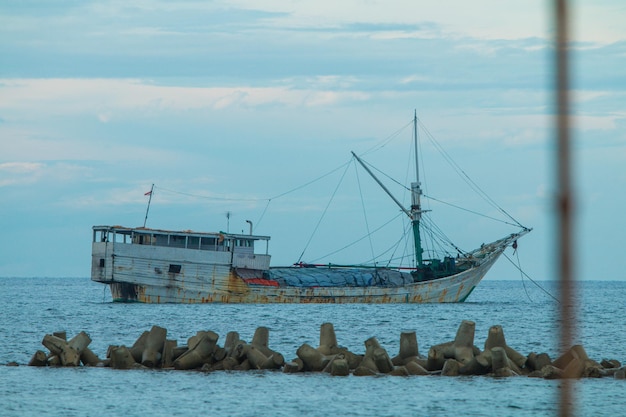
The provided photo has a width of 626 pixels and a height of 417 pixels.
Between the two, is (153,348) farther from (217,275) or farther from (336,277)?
(336,277)

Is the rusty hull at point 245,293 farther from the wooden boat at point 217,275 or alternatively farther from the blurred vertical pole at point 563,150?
the blurred vertical pole at point 563,150

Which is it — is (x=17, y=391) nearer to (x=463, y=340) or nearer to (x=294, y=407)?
(x=294, y=407)

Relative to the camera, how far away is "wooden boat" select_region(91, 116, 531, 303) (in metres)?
61.9

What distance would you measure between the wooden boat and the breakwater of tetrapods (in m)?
34.5

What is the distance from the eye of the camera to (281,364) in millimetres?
25641

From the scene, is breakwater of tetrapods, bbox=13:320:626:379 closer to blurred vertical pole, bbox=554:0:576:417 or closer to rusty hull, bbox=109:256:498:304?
blurred vertical pole, bbox=554:0:576:417

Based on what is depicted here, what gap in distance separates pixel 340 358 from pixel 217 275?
39.8 meters

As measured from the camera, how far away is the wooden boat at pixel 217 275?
203ft

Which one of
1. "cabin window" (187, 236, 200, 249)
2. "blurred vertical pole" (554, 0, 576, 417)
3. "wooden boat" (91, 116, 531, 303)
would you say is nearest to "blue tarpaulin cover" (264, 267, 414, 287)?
"wooden boat" (91, 116, 531, 303)

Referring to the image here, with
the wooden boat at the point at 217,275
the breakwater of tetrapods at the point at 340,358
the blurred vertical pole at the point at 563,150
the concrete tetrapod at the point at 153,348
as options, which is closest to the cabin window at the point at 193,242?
the wooden boat at the point at 217,275

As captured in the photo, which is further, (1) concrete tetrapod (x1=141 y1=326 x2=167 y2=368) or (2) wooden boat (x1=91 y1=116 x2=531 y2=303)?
(2) wooden boat (x1=91 y1=116 x2=531 y2=303)

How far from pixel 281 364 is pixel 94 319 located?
3100 cm

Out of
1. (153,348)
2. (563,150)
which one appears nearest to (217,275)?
(153,348)

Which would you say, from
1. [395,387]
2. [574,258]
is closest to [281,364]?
[395,387]
